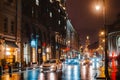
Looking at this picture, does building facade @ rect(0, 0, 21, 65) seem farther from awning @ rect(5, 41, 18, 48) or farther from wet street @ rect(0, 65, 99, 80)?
wet street @ rect(0, 65, 99, 80)

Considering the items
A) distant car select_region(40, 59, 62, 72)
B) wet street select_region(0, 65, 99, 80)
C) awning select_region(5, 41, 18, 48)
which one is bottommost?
wet street select_region(0, 65, 99, 80)

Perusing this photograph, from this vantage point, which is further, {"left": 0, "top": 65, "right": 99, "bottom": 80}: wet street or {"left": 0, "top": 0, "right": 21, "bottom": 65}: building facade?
{"left": 0, "top": 0, "right": 21, "bottom": 65}: building facade

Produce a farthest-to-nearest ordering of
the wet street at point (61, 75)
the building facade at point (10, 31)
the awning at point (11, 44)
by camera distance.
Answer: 1. the awning at point (11, 44)
2. the building facade at point (10, 31)
3. the wet street at point (61, 75)

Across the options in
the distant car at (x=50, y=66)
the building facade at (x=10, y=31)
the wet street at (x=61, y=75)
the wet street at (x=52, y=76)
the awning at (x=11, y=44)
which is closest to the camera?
the wet street at (x=61, y=75)

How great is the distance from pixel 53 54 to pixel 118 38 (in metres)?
31.9

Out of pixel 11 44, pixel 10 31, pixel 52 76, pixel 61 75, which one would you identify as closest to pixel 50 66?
pixel 61 75

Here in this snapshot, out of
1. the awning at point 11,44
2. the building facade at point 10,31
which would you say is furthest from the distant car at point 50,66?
the awning at point 11,44

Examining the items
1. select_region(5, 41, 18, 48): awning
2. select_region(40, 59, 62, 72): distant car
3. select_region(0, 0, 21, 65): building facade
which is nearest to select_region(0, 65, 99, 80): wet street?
select_region(40, 59, 62, 72): distant car

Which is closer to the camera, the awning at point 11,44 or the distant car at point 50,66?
the distant car at point 50,66

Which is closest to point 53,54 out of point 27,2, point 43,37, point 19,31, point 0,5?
point 43,37

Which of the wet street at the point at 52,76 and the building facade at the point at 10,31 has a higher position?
the building facade at the point at 10,31

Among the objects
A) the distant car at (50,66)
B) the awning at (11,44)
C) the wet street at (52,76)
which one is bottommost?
the wet street at (52,76)

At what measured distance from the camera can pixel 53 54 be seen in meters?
108

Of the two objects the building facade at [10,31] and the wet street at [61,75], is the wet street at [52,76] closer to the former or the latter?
the wet street at [61,75]
